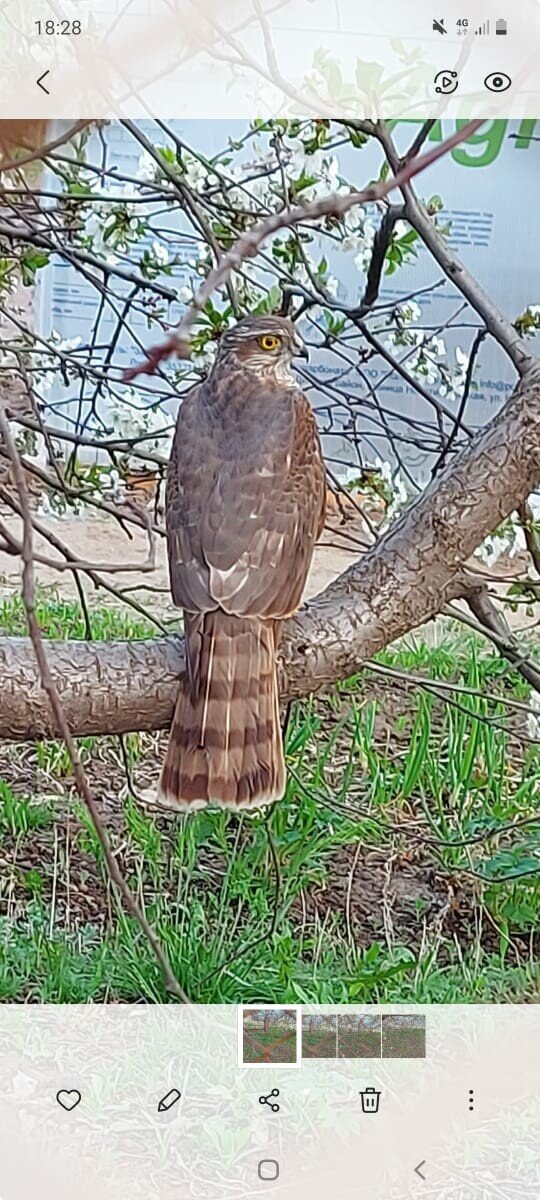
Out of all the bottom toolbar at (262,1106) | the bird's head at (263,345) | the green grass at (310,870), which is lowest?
the bottom toolbar at (262,1106)

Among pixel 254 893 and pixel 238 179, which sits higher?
pixel 238 179

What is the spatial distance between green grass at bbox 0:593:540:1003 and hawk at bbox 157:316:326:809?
5 centimetres

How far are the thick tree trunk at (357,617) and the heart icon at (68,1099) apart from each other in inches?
9.7

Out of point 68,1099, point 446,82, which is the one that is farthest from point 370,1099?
point 446,82

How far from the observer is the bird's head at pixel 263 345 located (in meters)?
0.76

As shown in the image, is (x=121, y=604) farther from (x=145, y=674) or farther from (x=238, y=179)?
(x=238, y=179)

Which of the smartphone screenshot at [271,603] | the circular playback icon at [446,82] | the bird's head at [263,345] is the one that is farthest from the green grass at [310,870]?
the circular playback icon at [446,82]

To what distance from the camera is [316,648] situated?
752 mm

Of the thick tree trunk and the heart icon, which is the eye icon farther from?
the heart icon

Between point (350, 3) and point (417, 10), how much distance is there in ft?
0.15

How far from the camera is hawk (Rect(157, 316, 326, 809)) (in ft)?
2.32

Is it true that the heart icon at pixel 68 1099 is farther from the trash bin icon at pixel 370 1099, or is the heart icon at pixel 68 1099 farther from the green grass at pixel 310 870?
the trash bin icon at pixel 370 1099

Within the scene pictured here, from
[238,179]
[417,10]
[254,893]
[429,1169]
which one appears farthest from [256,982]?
[417,10]

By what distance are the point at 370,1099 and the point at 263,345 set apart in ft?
1.74
